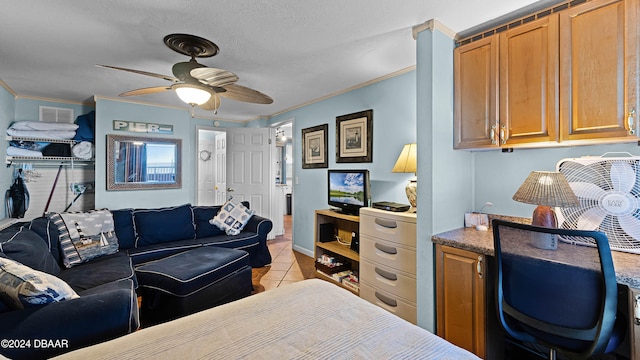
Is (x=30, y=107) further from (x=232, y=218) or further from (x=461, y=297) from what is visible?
(x=461, y=297)

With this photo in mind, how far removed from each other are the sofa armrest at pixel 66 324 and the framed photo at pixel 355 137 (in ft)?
8.39

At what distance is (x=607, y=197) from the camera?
1598 mm

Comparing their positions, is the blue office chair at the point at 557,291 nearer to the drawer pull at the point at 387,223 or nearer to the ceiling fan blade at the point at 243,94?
the drawer pull at the point at 387,223

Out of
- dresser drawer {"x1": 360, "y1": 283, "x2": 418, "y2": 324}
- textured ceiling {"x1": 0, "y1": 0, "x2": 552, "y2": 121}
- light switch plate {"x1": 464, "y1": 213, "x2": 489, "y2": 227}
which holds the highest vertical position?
textured ceiling {"x1": 0, "y1": 0, "x2": 552, "y2": 121}

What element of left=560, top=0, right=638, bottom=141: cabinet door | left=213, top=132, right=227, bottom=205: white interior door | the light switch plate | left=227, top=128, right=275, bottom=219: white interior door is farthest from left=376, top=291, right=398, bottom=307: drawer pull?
left=213, top=132, right=227, bottom=205: white interior door

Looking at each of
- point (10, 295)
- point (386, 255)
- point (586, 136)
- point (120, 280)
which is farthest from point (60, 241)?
point (586, 136)

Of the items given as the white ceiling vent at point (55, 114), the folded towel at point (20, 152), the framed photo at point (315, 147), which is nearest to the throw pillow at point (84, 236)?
the folded towel at point (20, 152)

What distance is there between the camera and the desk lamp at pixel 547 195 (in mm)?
1540

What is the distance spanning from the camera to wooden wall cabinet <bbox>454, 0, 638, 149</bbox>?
1406 millimetres

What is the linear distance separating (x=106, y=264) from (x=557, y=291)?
10.4ft

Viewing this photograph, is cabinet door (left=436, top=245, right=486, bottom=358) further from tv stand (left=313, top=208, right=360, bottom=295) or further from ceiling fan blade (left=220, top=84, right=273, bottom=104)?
ceiling fan blade (left=220, top=84, right=273, bottom=104)

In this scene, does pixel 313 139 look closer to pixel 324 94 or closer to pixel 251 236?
pixel 324 94

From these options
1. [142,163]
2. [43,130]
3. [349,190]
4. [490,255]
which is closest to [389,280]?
[490,255]

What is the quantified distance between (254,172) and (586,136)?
4.31 m
